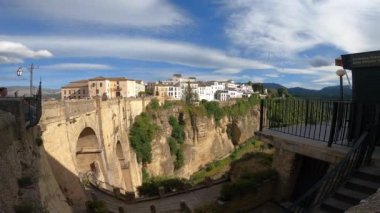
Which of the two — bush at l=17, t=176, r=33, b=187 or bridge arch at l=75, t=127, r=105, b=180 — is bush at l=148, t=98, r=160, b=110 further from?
bush at l=17, t=176, r=33, b=187

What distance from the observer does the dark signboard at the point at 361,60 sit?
7.35 m

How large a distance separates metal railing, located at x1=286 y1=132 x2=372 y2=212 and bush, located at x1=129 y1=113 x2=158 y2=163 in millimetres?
29782

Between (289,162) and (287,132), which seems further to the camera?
(287,132)

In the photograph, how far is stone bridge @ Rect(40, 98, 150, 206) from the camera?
16219 mm

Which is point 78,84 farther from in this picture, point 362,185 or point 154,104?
point 362,185

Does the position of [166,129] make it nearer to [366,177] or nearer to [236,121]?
[236,121]

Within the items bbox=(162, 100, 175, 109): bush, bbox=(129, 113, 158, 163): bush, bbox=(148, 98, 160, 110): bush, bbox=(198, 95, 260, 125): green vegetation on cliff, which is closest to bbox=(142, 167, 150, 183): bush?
bbox=(129, 113, 158, 163): bush

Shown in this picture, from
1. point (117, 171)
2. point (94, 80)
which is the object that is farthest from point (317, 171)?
point (94, 80)

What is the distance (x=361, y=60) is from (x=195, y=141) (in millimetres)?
42159

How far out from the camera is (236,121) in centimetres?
6153

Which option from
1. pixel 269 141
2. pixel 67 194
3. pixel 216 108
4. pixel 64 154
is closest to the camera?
pixel 269 141

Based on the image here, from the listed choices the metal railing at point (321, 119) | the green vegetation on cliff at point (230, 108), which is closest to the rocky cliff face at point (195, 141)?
the green vegetation on cliff at point (230, 108)

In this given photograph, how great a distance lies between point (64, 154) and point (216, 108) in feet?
132

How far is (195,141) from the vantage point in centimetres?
4938
